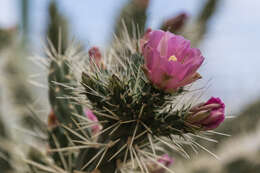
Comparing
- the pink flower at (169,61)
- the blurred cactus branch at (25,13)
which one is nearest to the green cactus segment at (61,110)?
the pink flower at (169,61)

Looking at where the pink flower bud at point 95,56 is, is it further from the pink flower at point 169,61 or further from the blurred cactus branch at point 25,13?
the blurred cactus branch at point 25,13

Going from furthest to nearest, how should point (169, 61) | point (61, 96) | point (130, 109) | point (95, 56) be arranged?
point (61, 96), point (95, 56), point (130, 109), point (169, 61)

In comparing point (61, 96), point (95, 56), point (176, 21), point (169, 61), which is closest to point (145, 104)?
point (169, 61)

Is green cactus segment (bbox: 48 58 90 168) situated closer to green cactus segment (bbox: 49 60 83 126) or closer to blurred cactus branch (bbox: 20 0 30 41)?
green cactus segment (bbox: 49 60 83 126)

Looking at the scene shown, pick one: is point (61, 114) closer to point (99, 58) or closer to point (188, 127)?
point (99, 58)

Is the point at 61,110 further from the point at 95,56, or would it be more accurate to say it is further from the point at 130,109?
the point at 130,109
